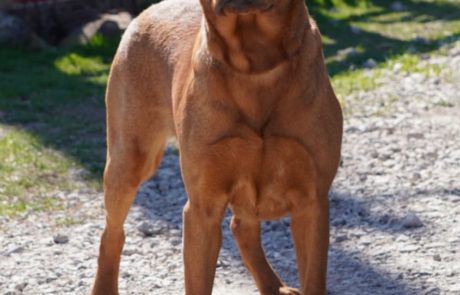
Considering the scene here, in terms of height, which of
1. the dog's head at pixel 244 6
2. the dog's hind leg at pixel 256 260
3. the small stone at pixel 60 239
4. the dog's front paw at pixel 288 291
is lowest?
the small stone at pixel 60 239

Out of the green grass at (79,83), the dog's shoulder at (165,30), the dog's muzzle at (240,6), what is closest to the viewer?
the dog's muzzle at (240,6)

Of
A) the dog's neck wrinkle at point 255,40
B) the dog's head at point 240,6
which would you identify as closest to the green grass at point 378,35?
the dog's neck wrinkle at point 255,40

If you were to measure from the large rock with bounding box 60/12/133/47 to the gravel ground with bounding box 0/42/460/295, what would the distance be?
436 centimetres

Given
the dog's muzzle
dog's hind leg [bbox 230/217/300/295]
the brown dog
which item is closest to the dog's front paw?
dog's hind leg [bbox 230/217/300/295]

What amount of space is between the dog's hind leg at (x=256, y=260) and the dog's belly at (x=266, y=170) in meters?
0.88

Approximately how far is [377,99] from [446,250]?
3.54 meters

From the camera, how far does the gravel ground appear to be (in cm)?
589

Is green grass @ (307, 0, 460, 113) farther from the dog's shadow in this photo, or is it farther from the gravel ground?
the dog's shadow

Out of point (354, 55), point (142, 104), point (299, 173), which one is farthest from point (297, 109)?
point (354, 55)

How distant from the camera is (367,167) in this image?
25.2 ft

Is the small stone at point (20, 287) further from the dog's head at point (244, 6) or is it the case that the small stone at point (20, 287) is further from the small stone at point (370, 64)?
the small stone at point (370, 64)

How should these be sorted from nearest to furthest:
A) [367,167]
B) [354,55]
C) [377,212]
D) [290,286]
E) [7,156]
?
[290,286], [377,212], [367,167], [7,156], [354,55]

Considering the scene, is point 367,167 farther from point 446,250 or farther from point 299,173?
point 299,173

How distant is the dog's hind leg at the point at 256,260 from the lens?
563 centimetres
